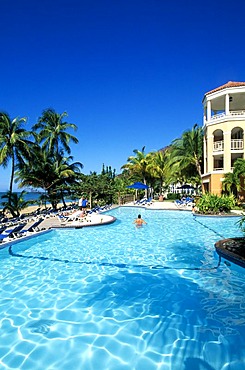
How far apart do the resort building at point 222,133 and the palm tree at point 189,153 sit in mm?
3111

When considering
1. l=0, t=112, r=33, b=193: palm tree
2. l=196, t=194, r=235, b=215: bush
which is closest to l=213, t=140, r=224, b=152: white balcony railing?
l=196, t=194, r=235, b=215: bush

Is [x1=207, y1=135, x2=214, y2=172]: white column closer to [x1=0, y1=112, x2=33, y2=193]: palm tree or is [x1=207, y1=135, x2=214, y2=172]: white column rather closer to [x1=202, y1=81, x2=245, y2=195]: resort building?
[x1=202, y1=81, x2=245, y2=195]: resort building

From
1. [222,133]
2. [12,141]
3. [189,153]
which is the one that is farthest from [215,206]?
[12,141]

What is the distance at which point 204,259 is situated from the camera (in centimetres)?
873

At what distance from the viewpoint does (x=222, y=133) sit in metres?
26.4

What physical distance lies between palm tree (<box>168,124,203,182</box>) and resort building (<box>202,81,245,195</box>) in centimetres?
311

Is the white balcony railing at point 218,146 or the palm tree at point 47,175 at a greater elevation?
the white balcony railing at point 218,146

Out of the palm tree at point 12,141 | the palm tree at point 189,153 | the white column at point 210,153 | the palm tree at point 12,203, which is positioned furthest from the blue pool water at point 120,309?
the palm tree at point 189,153

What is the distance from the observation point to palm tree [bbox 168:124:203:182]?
30047 mm

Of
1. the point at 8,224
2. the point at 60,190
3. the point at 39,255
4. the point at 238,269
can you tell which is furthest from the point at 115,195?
the point at 238,269

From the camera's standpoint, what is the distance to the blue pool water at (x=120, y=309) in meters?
4.05

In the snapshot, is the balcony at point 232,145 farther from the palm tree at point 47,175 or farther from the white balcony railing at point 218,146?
the palm tree at point 47,175

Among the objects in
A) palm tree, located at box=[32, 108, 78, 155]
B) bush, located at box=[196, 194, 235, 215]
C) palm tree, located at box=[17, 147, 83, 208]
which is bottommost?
bush, located at box=[196, 194, 235, 215]

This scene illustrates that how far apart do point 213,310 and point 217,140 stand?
2445 centimetres
